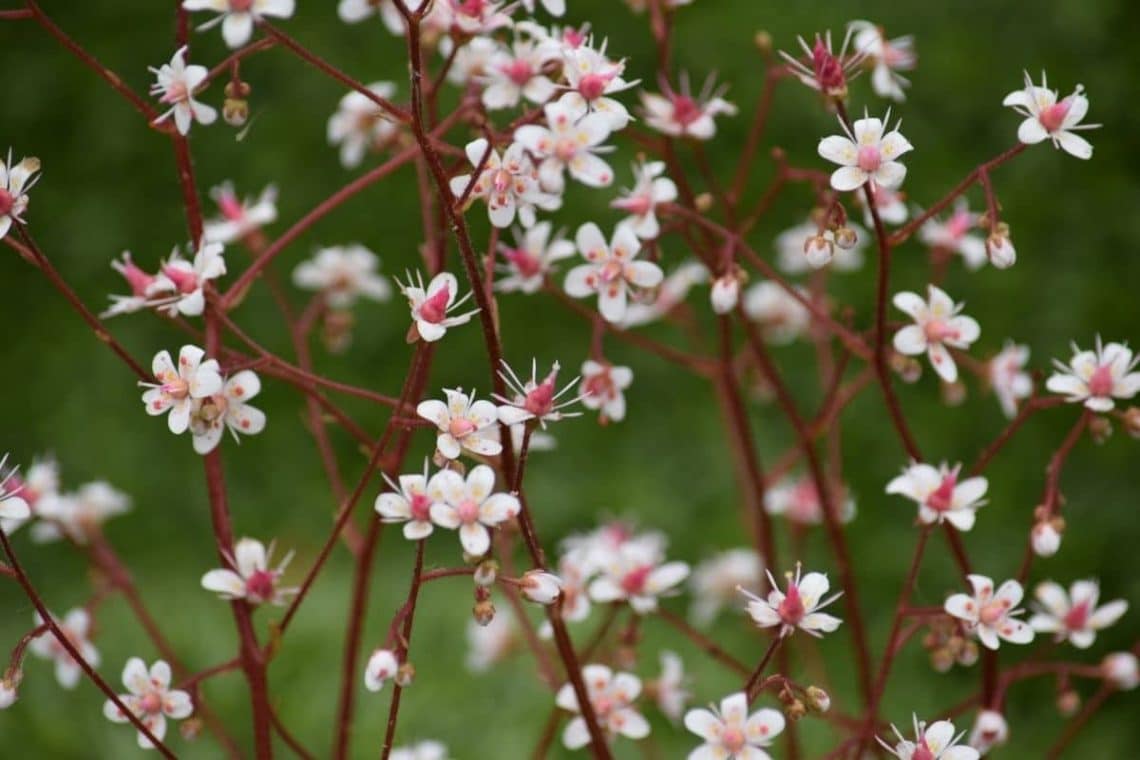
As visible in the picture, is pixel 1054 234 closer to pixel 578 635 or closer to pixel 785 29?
pixel 785 29

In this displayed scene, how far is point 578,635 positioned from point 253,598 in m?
0.87

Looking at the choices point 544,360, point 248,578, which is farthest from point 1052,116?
point 544,360

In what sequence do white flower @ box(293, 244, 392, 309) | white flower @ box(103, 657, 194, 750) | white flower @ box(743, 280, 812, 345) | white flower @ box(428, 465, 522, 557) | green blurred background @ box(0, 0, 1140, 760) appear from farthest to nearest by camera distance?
1. green blurred background @ box(0, 0, 1140, 760)
2. white flower @ box(743, 280, 812, 345)
3. white flower @ box(293, 244, 392, 309)
4. white flower @ box(103, 657, 194, 750)
5. white flower @ box(428, 465, 522, 557)

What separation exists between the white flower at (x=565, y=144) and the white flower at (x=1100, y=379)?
0.32 m

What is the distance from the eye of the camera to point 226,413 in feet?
2.76

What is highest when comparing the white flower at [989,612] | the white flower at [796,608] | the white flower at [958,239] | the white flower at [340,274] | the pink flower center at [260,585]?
the white flower at [958,239]

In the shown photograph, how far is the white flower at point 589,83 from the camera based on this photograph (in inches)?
32.5

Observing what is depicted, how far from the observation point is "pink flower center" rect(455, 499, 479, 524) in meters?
0.77

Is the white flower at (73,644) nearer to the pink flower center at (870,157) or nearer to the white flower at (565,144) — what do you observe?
the white flower at (565,144)

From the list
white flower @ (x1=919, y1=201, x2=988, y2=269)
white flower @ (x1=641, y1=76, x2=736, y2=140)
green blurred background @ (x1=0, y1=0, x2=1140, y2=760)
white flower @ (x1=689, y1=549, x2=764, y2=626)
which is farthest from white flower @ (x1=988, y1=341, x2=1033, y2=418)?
green blurred background @ (x1=0, y1=0, x2=1140, y2=760)

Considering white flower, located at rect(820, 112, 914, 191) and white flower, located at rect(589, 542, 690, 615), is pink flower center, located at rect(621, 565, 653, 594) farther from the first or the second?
white flower, located at rect(820, 112, 914, 191)

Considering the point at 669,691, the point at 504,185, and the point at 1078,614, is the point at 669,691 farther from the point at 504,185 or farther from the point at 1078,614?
the point at 504,185

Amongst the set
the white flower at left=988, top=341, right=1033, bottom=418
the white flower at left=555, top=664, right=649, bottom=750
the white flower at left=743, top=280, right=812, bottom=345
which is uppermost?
the white flower at left=743, top=280, right=812, bottom=345

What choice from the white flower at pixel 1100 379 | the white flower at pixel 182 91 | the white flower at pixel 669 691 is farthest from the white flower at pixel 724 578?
the white flower at pixel 182 91
